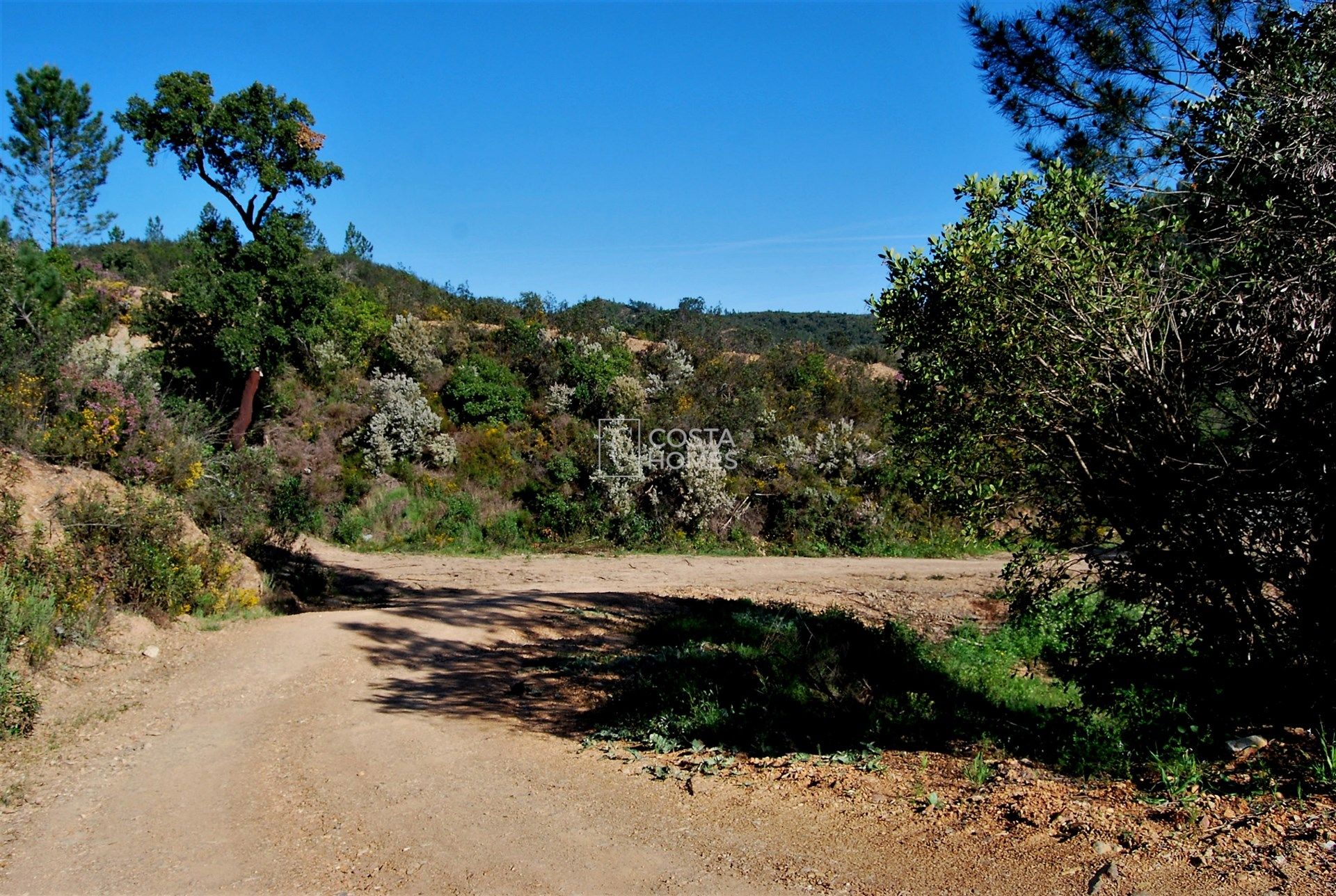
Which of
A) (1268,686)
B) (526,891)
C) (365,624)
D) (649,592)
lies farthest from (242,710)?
(1268,686)

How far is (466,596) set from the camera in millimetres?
13445

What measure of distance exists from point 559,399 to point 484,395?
198cm

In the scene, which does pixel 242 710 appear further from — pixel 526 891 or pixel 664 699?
pixel 526 891

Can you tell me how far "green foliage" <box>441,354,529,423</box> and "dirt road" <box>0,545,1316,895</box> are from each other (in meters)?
13.1

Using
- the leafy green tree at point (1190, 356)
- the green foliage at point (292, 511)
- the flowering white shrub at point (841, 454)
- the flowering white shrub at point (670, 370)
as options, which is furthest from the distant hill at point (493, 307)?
the leafy green tree at point (1190, 356)

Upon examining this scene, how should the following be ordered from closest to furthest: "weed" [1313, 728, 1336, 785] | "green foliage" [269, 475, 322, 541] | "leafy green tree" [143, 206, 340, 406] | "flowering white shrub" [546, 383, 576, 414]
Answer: "weed" [1313, 728, 1336, 785], "green foliage" [269, 475, 322, 541], "leafy green tree" [143, 206, 340, 406], "flowering white shrub" [546, 383, 576, 414]

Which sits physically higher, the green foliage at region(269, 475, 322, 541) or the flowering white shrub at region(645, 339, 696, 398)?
the flowering white shrub at region(645, 339, 696, 398)

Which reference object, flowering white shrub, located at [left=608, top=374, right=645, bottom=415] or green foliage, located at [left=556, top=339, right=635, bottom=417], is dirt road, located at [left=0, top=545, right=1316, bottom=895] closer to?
flowering white shrub, located at [left=608, top=374, right=645, bottom=415]

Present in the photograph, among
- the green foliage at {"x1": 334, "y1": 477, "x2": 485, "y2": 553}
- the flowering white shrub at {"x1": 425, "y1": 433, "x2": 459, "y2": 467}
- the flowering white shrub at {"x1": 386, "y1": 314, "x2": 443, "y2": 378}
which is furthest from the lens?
the flowering white shrub at {"x1": 386, "y1": 314, "x2": 443, "y2": 378}

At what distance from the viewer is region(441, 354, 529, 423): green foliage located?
23500 millimetres

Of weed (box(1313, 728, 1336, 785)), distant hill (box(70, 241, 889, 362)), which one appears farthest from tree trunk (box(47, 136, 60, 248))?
weed (box(1313, 728, 1336, 785))

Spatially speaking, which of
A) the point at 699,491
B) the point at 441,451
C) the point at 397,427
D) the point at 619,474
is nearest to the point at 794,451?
the point at 699,491

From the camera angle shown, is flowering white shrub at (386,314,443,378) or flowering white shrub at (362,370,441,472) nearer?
flowering white shrub at (362,370,441,472)

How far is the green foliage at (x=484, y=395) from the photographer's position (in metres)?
23.5
